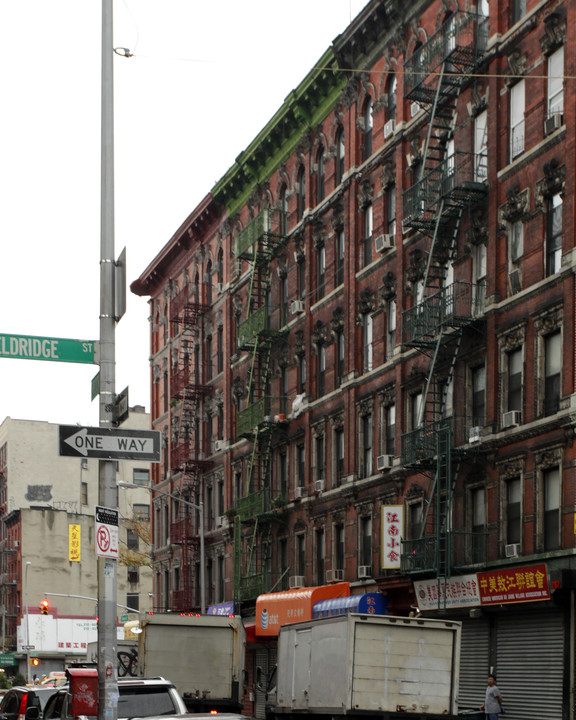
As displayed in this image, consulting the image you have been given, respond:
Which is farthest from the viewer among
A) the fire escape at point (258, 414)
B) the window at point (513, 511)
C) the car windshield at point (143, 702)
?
the fire escape at point (258, 414)

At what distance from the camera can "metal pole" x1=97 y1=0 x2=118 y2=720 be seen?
14.8m

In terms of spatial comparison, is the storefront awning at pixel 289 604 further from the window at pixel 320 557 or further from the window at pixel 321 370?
the window at pixel 321 370

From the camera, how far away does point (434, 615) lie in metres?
35.9

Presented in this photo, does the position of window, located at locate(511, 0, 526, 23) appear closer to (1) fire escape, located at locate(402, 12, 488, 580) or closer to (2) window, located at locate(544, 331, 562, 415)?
(1) fire escape, located at locate(402, 12, 488, 580)

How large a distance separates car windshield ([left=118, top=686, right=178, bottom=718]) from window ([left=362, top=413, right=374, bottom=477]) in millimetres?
21739

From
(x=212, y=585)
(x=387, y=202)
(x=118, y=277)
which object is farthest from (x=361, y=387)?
(x=118, y=277)

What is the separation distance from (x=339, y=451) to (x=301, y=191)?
11.3m

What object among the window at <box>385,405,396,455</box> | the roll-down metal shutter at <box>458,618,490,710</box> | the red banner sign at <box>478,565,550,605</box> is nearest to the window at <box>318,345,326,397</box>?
the window at <box>385,405,396,455</box>

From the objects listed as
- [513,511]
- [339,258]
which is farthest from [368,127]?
[513,511]

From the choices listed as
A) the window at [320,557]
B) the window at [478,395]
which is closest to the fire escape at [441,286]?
the window at [478,395]

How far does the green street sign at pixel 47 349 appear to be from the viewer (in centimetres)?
1573

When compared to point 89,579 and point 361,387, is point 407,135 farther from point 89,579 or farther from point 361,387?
point 89,579

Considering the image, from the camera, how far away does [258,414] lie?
50469mm

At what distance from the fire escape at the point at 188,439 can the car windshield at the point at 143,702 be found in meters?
39.0
